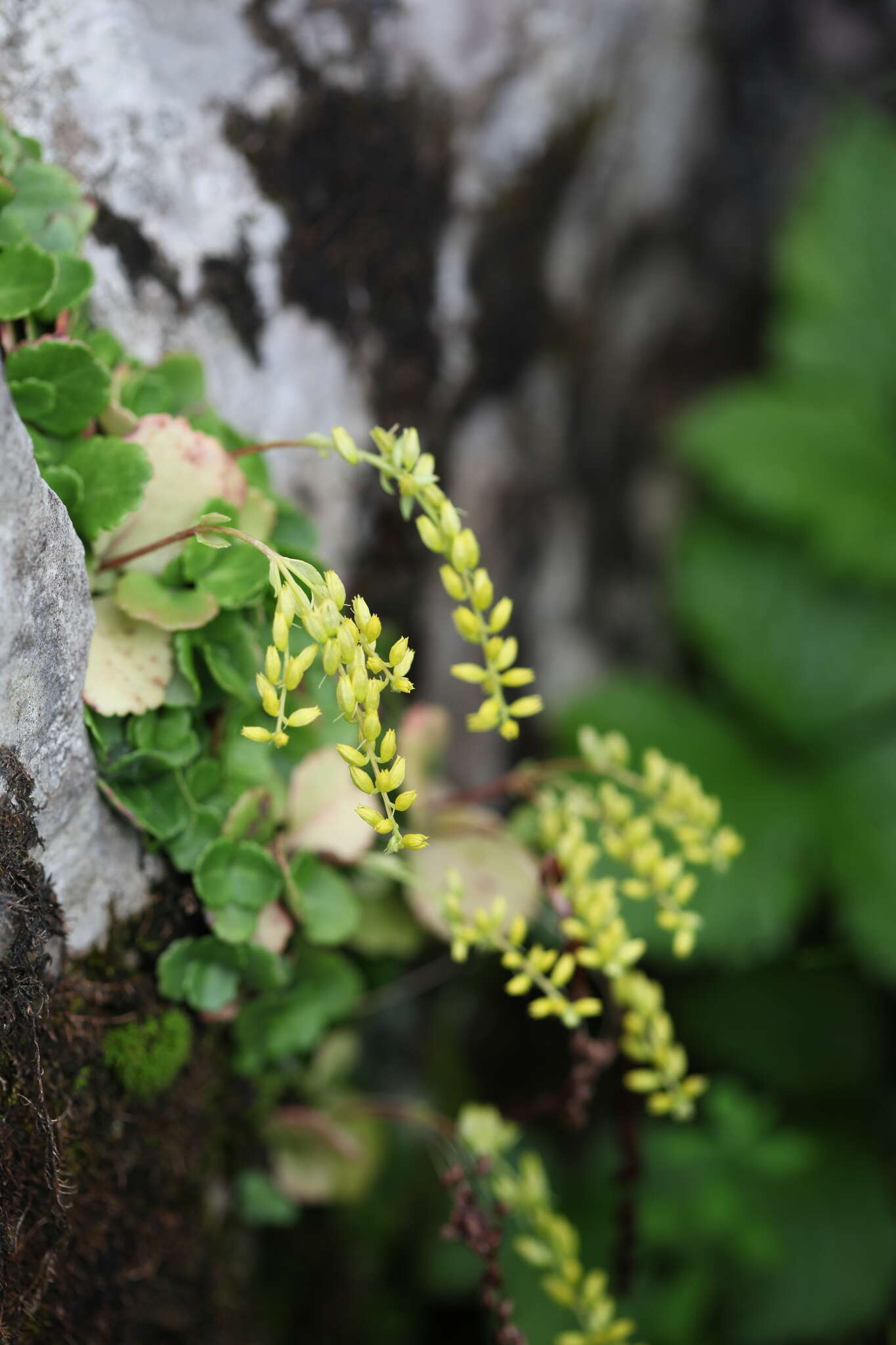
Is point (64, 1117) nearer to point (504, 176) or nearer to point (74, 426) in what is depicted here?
point (74, 426)

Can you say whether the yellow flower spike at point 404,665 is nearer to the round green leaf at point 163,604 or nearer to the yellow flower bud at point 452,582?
the yellow flower bud at point 452,582

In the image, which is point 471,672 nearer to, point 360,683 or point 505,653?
point 505,653

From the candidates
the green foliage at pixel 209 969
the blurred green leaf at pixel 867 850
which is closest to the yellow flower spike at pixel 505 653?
the green foliage at pixel 209 969

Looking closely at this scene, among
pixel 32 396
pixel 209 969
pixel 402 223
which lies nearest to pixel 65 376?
pixel 32 396

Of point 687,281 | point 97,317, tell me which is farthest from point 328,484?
point 687,281

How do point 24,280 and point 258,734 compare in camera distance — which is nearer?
point 258,734
